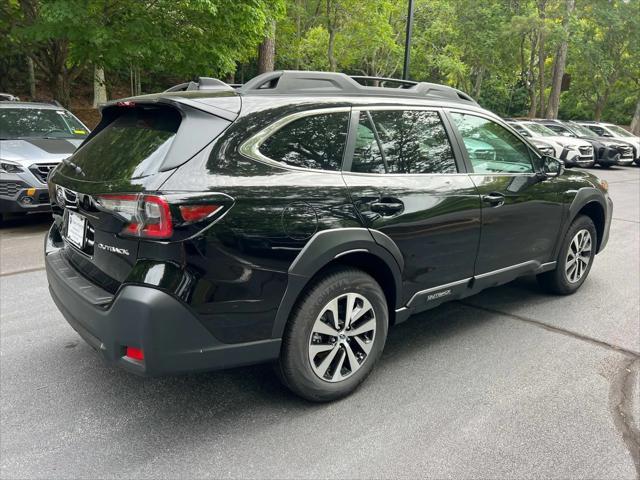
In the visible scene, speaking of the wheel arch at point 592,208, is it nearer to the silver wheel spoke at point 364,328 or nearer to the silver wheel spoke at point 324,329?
the silver wheel spoke at point 364,328

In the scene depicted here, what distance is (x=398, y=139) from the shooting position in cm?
337

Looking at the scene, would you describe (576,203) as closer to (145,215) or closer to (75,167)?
(145,215)

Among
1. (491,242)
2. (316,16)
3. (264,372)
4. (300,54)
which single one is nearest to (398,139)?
(491,242)

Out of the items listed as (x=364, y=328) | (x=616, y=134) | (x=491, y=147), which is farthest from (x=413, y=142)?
(x=616, y=134)

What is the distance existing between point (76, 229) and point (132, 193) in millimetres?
729

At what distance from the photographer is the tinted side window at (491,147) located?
3817 millimetres

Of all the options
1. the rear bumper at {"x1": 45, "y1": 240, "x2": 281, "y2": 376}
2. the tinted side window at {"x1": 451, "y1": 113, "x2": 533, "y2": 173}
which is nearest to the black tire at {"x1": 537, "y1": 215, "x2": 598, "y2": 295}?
the tinted side window at {"x1": 451, "y1": 113, "x2": 533, "y2": 173}

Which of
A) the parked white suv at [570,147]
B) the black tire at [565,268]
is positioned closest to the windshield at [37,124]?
the black tire at [565,268]

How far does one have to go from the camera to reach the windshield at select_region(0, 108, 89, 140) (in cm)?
780

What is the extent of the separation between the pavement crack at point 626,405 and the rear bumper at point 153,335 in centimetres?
188

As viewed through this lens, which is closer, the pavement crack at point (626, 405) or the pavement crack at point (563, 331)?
the pavement crack at point (626, 405)

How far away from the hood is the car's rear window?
14.3 feet

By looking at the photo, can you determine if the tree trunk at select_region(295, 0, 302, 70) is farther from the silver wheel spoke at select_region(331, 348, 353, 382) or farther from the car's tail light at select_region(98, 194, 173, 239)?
the car's tail light at select_region(98, 194, 173, 239)

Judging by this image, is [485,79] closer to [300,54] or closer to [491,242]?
[300,54]
